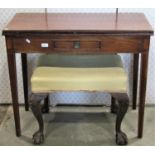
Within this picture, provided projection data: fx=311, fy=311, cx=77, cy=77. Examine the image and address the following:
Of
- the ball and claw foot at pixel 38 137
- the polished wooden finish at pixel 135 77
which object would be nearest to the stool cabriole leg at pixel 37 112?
the ball and claw foot at pixel 38 137

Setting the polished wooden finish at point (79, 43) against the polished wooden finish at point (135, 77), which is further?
the polished wooden finish at point (135, 77)

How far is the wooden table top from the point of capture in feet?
4.92

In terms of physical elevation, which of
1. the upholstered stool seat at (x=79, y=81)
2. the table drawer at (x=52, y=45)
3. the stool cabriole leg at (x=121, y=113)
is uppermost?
the table drawer at (x=52, y=45)

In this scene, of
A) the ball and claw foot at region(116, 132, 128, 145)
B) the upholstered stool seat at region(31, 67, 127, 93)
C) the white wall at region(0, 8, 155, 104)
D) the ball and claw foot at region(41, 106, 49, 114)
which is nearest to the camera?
the upholstered stool seat at region(31, 67, 127, 93)

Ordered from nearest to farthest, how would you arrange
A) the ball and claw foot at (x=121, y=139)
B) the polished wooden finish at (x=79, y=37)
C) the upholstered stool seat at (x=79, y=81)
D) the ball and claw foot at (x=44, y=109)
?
the polished wooden finish at (x=79, y=37)
the upholstered stool seat at (x=79, y=81)
the ball and claw foot at (x=121, y=139)
the ball and claw foot at (x=44, y=109)

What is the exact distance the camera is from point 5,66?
205 centimetres

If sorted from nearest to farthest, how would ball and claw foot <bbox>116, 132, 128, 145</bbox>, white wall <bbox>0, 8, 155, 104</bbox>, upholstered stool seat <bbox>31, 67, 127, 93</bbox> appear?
upholstered stool seat <bbox>31, 67, 127, 93</bbox>, ball and claw foot <bbox>116, 132, 128, 145</bbox>, white wall <bbox>0, 8, 155, 104</bbox>

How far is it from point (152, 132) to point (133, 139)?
143 millimetres

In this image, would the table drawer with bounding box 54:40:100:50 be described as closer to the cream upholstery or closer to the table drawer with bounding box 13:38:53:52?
the table drawer with bounding box 13:38:53:52

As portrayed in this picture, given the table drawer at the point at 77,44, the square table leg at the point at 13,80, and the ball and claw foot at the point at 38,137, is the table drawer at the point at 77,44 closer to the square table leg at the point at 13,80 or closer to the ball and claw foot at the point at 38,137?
the square table leg at the point at 13,80

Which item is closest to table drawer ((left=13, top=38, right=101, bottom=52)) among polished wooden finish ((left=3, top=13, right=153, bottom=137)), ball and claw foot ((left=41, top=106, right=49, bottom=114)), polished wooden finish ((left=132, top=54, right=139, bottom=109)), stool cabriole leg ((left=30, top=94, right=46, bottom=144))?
polished wooden finish ((left=3, top=13, right=153, bottom=137))

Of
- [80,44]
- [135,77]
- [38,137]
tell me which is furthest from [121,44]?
[38,137]

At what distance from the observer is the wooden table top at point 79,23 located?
1499 mm
